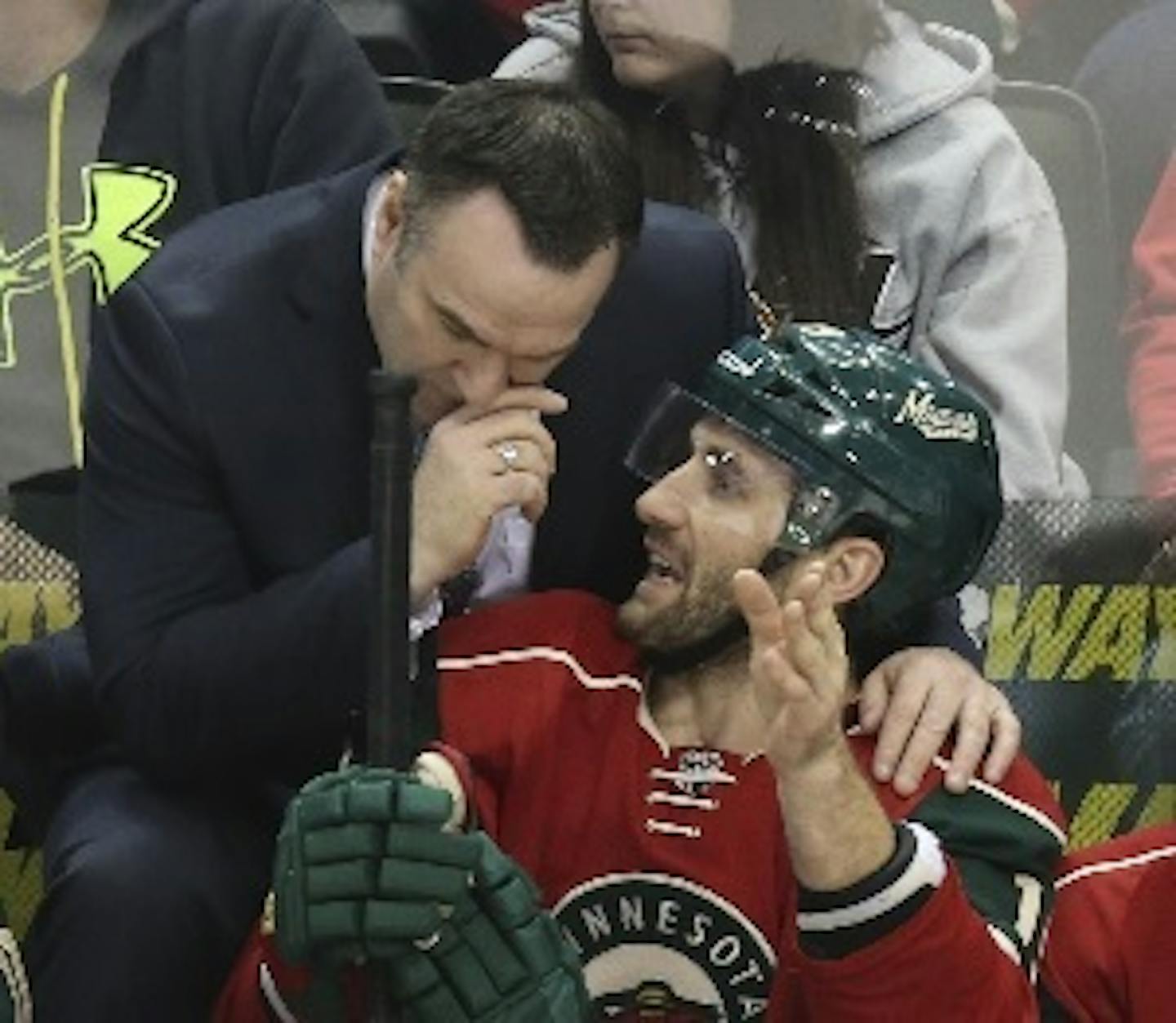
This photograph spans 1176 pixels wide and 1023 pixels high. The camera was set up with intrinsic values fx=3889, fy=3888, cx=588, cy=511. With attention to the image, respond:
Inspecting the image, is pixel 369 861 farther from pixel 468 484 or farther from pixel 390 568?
pixel 468 484

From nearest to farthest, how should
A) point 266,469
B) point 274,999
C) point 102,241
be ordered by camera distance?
point 274,999
point 266,469
point 102,241

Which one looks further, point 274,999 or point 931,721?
point 931,721

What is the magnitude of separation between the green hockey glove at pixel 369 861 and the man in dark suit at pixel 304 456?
289 mm

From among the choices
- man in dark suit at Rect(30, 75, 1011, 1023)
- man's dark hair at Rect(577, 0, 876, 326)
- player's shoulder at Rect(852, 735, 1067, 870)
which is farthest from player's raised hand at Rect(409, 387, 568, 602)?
man's dark hair at Rect(577, 0, 876, 326)

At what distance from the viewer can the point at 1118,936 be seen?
3004mm

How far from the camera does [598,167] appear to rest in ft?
10.1

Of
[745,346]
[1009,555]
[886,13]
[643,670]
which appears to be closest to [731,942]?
[643,670]

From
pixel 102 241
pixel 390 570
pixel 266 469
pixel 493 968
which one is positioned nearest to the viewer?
pixel 390 570

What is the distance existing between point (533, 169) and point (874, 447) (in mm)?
346

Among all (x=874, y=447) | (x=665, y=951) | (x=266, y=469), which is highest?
(x=874, y=447)

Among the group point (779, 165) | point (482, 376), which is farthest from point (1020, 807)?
point (779, 165)

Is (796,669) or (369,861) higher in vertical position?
(796,669)

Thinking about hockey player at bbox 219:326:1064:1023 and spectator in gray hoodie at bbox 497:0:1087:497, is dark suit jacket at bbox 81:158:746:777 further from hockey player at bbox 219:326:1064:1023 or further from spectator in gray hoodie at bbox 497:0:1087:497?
spectator in gray hoodie at bbox 497:0:1087:497

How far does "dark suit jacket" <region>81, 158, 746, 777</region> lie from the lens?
309 centimetres
